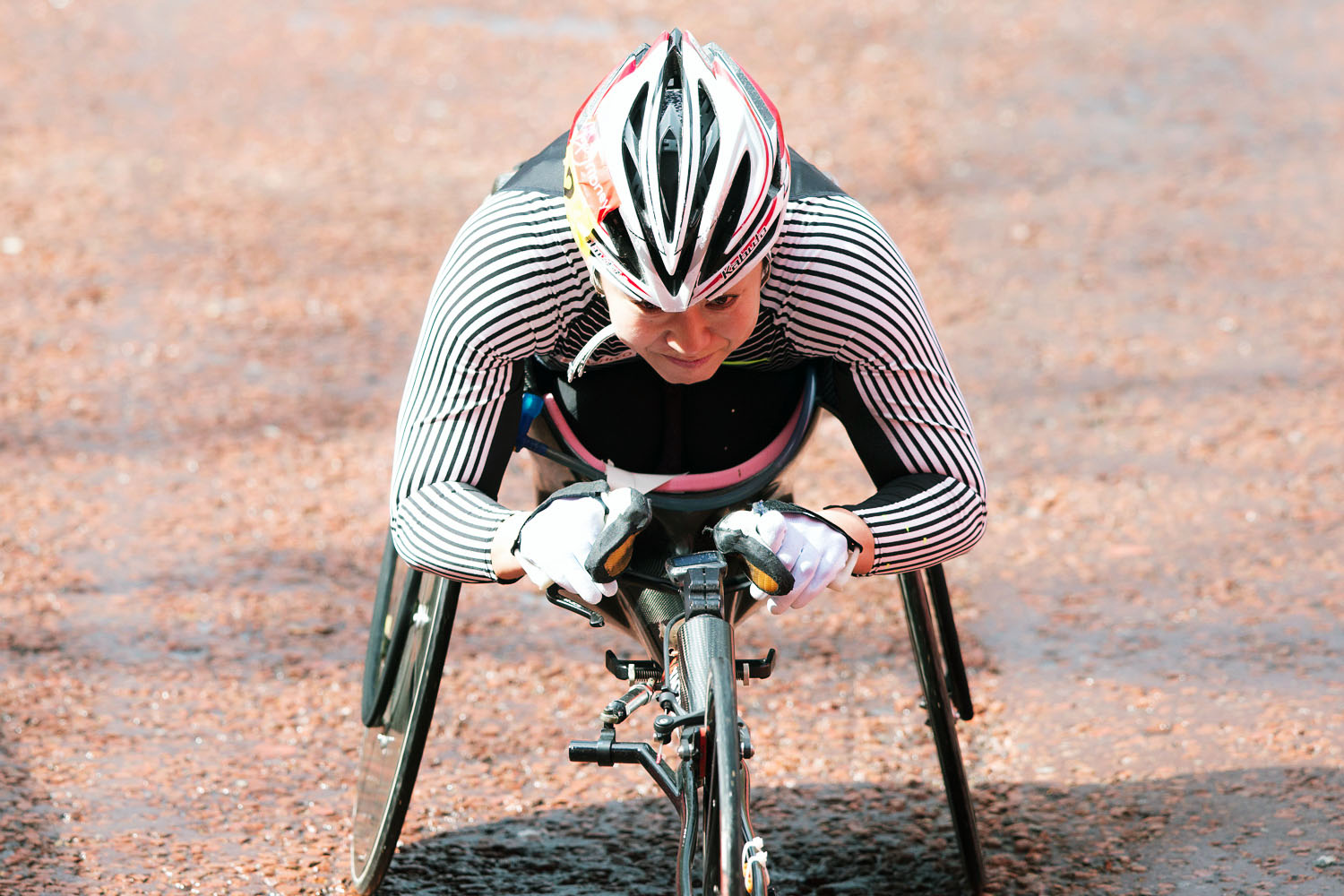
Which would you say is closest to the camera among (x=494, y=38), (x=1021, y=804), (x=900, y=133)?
(x=1021, y=804)

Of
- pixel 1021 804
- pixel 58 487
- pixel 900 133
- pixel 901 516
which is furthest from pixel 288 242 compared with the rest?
pixel 901 516

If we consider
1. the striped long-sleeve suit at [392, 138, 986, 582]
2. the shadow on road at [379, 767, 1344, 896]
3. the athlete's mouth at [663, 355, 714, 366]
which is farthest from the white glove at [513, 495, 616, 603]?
the shadow on road at [379, 767, 1344, 896]

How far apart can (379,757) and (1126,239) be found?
5397 mm

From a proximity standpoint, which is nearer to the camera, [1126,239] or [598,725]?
[598,725]

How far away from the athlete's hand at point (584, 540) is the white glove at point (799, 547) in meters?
0.18

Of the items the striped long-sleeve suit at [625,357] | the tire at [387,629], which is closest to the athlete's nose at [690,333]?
the striped long-sleeve suit at [625,357]

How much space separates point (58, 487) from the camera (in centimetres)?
533

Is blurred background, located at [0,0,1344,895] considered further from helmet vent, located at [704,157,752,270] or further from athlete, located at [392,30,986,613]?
helmet vent, located at [704,157,752,270]

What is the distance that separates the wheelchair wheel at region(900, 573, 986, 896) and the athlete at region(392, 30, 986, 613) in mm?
377

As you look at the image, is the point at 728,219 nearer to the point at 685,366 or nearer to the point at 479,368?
the point at 685,366

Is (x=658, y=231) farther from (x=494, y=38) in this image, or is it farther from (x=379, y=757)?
(x=494, y=38)

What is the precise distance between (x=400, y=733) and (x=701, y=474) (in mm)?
886

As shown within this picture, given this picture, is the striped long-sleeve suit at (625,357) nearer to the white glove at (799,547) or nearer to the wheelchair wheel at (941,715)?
the white glove at (799,547)

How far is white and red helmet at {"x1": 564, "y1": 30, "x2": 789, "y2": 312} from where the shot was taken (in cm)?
235
